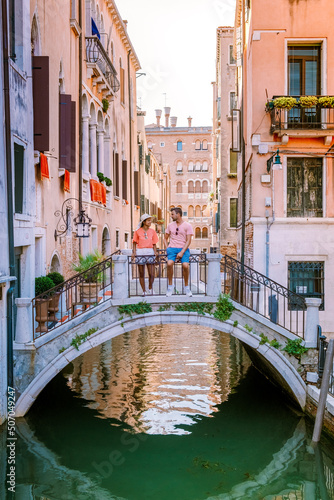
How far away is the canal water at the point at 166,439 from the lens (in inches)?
328

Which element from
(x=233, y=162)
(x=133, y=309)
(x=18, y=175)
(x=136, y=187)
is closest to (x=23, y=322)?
(x=133, y=309)

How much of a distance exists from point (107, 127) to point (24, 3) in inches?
355

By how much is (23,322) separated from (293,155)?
27.5 ft

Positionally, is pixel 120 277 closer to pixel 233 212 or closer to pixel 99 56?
pixel 99 56

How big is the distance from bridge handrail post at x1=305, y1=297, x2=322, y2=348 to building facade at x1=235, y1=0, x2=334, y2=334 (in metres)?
4.31

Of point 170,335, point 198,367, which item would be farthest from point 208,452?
point 170,335

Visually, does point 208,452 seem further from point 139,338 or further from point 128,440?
point 139,338

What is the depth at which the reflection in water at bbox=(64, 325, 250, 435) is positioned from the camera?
1116cm

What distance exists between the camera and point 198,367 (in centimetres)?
1449

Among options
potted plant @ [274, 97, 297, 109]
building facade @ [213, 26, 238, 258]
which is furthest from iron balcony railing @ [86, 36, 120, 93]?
building facade @ [213, 26, 238, 258]

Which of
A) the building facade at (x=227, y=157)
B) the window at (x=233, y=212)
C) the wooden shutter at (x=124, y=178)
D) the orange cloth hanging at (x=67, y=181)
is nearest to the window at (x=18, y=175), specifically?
the orange cloth hanging at (x=67, y=181)

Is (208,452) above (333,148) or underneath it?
underneath

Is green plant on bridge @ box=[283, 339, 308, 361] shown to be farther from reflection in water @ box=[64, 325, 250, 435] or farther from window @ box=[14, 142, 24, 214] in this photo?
window @ box=[14, 142, 24, 214]

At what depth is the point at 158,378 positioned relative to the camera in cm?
1341
